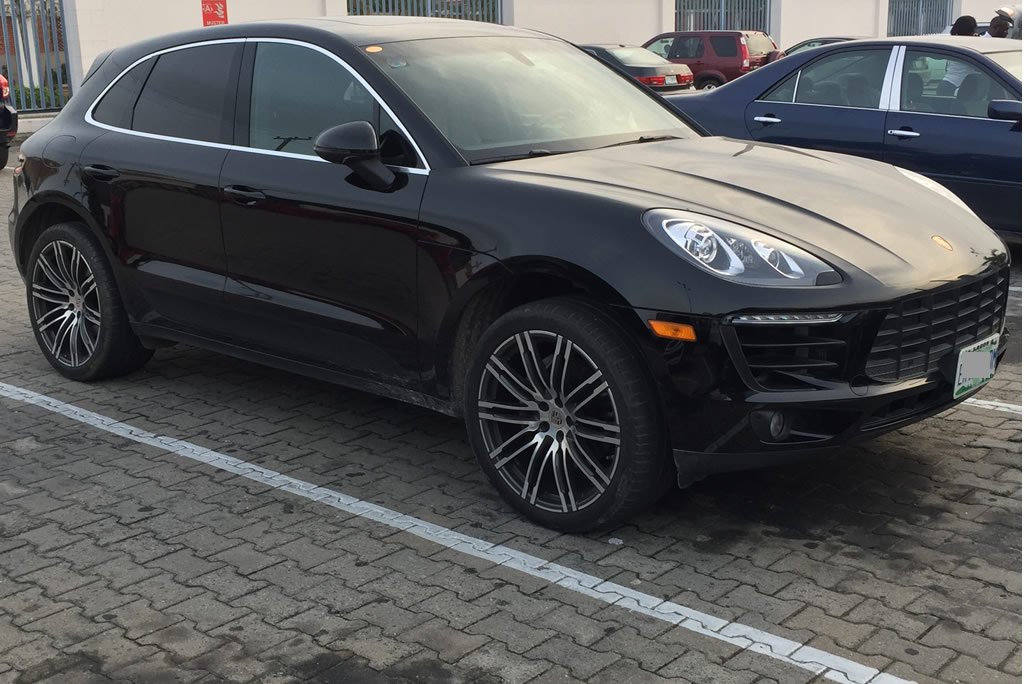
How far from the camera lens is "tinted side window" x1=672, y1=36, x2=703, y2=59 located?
94.3ft

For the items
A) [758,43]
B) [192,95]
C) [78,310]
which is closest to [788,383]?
[192,95]

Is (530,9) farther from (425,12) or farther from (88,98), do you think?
(88,98)

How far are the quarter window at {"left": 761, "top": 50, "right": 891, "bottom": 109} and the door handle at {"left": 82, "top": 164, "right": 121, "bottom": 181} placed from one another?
16.5 feet

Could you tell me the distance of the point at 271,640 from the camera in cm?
→ 354

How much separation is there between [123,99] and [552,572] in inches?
132

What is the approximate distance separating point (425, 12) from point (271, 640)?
25200 millimetres

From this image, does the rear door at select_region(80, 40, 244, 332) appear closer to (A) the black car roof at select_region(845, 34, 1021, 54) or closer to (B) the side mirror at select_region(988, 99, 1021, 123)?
(B) the side mirror at select_region(988, 99, 1021, 123)

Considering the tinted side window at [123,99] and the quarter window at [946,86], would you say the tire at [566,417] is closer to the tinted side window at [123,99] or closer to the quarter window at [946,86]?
the tinted side window at [123,99]

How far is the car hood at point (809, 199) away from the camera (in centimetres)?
409

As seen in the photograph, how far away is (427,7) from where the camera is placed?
90.2ft

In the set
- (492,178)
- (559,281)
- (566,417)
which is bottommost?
(566,417)

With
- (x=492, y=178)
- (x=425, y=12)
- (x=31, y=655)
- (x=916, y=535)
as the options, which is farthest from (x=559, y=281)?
(x=425, y=12)

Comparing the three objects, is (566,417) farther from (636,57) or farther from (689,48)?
(689,48)

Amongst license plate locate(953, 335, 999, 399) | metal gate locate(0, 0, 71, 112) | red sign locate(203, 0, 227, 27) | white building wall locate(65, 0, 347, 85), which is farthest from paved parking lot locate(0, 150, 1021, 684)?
red sign locate(203, 0, 227, 27)
